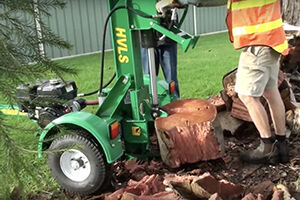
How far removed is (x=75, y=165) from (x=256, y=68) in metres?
1.49

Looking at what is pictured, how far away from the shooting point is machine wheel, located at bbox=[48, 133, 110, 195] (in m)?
3.13

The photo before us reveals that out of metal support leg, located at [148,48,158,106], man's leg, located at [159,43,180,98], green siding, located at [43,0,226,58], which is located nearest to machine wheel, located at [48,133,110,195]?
metal support leg, located at [148,48,158,106]

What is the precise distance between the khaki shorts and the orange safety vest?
8 centimetres

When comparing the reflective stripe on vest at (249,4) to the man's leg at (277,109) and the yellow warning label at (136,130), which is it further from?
the yellow warning label at (136,130)

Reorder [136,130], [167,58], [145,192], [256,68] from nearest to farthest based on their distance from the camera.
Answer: [145,192] → [256,68] → [136,130] → [167,58]

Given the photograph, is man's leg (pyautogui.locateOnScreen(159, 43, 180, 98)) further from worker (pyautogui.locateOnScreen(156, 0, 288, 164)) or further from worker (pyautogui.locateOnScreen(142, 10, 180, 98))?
worker (pyautogui.locateOnScreen(156, 0, 288, 164))

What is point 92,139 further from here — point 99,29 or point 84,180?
point 99,29

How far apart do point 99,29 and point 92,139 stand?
30.7 ft

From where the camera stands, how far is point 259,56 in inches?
130

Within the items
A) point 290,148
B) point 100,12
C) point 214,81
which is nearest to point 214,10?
point 100,12

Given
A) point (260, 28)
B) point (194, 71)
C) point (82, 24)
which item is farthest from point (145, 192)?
point (82, 24)

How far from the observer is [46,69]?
1.76 meters

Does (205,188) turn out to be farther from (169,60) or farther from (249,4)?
A: (169,60)

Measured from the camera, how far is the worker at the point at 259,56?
3225 mm
